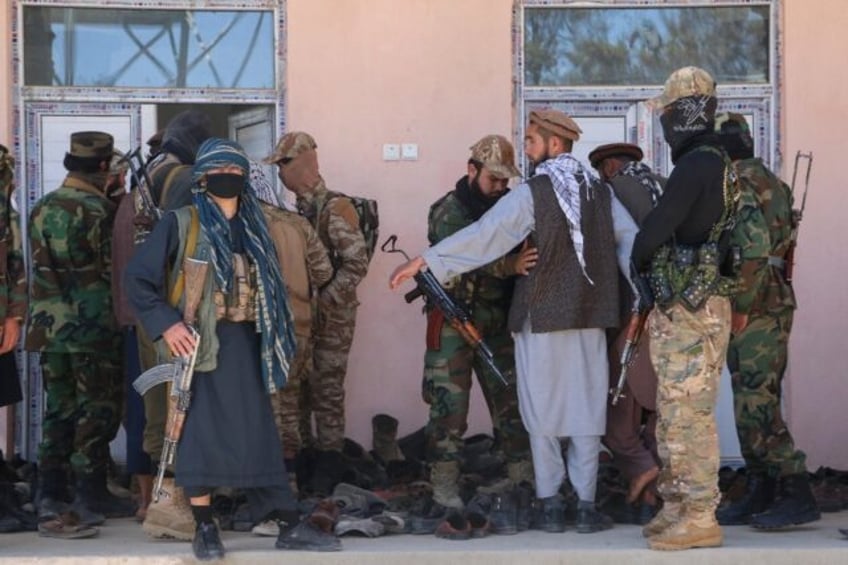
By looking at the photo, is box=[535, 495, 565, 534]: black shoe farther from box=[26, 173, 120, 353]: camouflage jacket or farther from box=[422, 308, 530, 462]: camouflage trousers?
box=[26, 173, 120, 353]: camouflage jacket

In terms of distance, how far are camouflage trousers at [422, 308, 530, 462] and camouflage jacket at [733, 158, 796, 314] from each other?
1.31 metres

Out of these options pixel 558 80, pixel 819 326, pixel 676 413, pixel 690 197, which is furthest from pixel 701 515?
pixel 558 80

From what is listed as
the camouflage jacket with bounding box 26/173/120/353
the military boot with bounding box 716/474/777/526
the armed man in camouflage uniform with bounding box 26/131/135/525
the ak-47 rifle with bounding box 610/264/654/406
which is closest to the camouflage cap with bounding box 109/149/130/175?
the armed man in camouflage uniform with bounding box 26/131/135/525

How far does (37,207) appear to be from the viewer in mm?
8547

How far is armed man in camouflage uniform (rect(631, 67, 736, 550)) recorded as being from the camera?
7.18 metres

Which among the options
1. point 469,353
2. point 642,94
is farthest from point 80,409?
point 642,94

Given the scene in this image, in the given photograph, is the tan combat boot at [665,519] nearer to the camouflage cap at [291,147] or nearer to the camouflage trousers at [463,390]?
the camouflage trousers at [463,390]

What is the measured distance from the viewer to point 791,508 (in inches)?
310

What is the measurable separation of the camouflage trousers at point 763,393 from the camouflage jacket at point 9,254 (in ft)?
11.4

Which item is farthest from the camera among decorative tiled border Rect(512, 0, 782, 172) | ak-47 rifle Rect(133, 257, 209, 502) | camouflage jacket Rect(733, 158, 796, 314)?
decorative tiled border Rect(512, 0, 782, 172)

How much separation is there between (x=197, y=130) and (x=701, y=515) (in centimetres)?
317

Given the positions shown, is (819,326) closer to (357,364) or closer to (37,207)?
(357,364)

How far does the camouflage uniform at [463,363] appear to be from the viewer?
27.3 feet

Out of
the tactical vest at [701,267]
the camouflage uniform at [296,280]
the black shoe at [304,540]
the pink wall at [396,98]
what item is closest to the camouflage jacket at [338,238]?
the camouflage uniform at [296,280]
